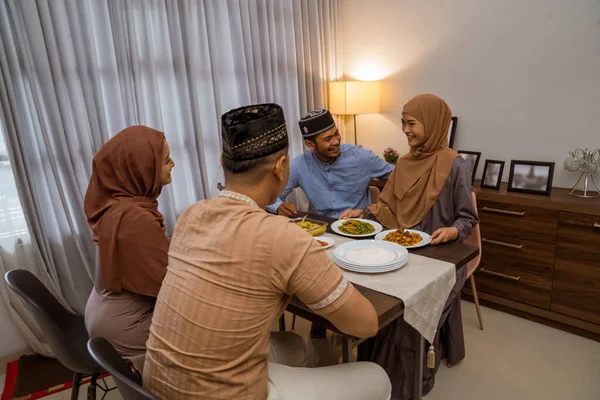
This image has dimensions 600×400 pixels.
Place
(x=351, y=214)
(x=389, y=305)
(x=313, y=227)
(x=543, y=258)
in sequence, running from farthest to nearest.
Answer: (x=543, y=258) → (x=351, y=214) → (x=313, y=227) → (x=389, y=305)

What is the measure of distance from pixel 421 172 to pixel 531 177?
3.52 ft

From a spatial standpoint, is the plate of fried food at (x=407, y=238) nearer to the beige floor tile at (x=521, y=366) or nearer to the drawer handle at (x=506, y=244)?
the beige floor tile at (x=521, y=366)

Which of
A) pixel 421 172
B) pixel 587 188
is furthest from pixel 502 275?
pixel 421 172

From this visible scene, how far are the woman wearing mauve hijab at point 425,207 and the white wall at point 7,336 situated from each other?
80.5 inches

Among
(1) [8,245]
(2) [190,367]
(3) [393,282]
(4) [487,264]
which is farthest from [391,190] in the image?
(1) [8,245]

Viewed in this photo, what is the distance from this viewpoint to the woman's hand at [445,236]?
1.61 metres

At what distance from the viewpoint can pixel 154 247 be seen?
1.37 meters

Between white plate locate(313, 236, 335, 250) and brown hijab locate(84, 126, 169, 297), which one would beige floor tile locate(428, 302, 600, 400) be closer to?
white plate locate(313, 236, 335, 250)

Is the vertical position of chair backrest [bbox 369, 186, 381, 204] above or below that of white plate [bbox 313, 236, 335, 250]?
below

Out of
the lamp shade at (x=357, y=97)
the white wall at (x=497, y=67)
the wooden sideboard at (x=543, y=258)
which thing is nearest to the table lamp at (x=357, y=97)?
the lamp shade at (x=357, y=97)

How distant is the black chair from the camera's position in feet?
4.38

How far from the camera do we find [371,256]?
57.8 inches

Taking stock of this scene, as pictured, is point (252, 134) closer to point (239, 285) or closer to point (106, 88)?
point (239, 285)

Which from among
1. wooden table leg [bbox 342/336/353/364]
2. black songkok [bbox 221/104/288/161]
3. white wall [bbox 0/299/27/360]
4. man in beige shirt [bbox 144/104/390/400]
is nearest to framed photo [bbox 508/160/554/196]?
wooden table leg [bbox 342/336/353/364]
